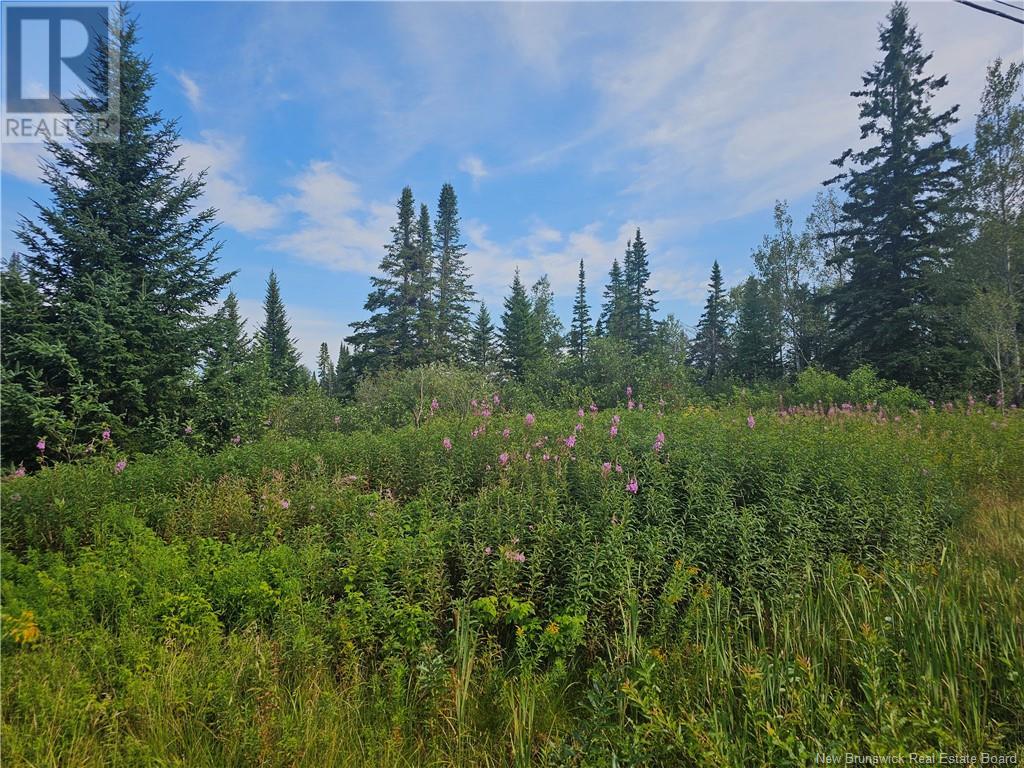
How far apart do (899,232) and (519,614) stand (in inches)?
1002

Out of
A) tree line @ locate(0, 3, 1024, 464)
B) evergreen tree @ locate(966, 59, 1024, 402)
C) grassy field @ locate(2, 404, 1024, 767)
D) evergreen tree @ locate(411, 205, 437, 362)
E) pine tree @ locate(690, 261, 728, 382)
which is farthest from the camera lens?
pine tree @ locate(690, 261, 728, 382)

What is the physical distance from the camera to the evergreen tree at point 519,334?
1276 inches

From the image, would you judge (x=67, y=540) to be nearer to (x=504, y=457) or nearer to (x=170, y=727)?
(x=170, y=727)

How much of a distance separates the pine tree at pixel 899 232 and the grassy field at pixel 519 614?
60.9ft

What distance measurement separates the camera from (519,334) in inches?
1300

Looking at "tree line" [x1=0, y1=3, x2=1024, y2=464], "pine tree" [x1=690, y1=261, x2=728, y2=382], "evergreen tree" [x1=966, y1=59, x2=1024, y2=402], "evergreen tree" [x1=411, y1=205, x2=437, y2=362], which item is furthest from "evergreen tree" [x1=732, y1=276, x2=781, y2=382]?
"evergreen tree" [x1=411, y1=205, x2=437, y2=362]

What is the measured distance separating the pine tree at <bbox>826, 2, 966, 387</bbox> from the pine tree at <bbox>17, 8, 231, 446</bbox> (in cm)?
2393

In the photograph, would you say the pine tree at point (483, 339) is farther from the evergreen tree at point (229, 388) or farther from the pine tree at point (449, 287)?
the evergreen tree at point (229, 388)

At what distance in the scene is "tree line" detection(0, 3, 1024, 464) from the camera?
7.82 m

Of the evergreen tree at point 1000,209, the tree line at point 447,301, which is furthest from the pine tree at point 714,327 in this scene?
the evergreen tree at point 1000,209

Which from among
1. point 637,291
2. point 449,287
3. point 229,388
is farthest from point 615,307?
point 229,388

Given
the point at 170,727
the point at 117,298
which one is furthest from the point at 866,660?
the point at 117,298

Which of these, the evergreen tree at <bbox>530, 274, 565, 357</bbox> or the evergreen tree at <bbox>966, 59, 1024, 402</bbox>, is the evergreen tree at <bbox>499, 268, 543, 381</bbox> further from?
the evergreen tree at <bbox>966, 59, 1024, 402</bbox>

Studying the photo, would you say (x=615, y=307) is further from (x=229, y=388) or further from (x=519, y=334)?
(x=229, y=388)
